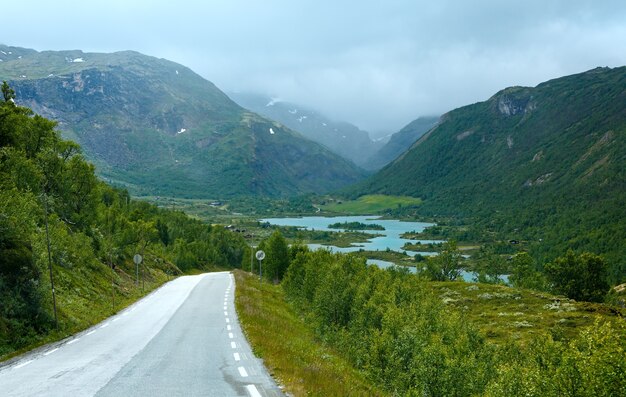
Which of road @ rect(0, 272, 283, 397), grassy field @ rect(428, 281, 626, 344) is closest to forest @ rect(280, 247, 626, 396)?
grassy field @ rect(428, 281, 626, 344)

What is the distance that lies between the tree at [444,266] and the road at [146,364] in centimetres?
12300

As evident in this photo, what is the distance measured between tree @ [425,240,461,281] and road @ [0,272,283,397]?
123 metres

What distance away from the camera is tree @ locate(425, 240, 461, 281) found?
146 metres

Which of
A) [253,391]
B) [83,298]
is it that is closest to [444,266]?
[83,298]

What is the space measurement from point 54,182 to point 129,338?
47.2 meters

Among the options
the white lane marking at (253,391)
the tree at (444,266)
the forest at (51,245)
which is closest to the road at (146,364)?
the white lane marking at (253,391)

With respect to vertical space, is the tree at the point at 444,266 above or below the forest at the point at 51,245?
below

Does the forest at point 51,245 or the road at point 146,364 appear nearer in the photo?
the road at point 146,364

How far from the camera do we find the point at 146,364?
18.1m

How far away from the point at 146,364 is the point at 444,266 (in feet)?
458

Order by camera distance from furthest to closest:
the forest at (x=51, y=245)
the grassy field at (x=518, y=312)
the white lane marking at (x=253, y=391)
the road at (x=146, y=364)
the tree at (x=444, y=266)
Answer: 1. the tree at (x=444, y=266)
2. the grassy field at (x=518, y=312)
3. the forest at (x=51, y=245)
4. the road at (x=146, y=364)
5. the white lane marking at (x=253, y=391)

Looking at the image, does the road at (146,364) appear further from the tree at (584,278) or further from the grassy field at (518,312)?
the tree at (584,278)

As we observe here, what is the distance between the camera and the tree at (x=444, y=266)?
479 ft

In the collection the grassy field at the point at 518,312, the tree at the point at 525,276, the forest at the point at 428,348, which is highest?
the forest at the point at 428,348
